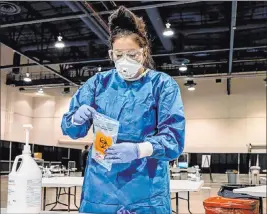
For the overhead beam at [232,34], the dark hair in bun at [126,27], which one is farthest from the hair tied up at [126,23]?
the overhead beam at [232,34]

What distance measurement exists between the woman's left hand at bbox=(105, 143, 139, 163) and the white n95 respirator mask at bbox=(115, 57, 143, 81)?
269mm

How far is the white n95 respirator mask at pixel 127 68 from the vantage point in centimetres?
124

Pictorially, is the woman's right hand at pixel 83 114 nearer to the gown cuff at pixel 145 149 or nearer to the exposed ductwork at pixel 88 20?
the gown cuff at pixel 145 149

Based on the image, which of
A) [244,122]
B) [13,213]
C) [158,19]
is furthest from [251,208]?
[244,122]

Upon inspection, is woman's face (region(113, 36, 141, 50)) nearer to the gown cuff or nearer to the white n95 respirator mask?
the white n95 respirator mask

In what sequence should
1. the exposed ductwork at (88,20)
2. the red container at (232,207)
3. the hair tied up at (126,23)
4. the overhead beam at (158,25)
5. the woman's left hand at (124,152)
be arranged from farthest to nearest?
the overhead beam at (158,25), the exposed ductwork at (88,20), the red container at (232,207), the hair tied up at (126,23), the woman's left hand at (124,152)

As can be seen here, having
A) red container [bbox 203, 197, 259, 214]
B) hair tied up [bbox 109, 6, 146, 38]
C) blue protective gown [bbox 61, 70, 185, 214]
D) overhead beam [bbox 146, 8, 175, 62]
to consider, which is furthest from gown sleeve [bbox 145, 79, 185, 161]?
overhead beam [bbox 146, 8, 175, 62]

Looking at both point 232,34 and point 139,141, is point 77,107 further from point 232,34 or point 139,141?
point 232,34

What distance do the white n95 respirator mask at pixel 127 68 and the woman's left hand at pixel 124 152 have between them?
0.27 metres

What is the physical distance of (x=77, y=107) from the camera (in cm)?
126

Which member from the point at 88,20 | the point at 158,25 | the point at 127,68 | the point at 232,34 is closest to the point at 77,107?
the point at 127,68

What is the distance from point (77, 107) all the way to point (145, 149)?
0.31m

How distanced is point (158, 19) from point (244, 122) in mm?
9399

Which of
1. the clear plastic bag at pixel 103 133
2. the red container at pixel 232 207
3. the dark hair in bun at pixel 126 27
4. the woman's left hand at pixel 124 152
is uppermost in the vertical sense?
the dark hair in bun at pixel 126 27
